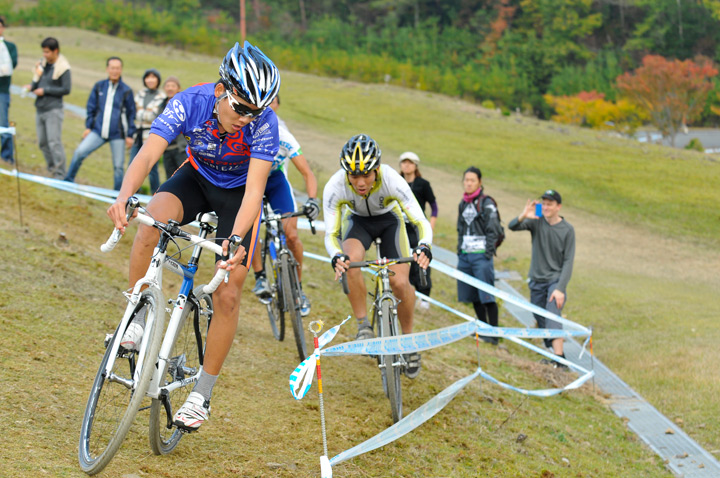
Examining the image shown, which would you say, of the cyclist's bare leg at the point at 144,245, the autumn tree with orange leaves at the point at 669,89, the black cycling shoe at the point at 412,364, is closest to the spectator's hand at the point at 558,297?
the black cycling shoe at the point at 412,364

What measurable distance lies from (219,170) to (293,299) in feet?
8.79

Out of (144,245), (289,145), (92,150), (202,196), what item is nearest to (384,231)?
(289,145)

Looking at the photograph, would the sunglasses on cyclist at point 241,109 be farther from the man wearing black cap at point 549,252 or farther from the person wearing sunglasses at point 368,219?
the man wearing black cap at point 549,252

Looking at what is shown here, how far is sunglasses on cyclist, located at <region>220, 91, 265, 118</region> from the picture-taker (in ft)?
15.9

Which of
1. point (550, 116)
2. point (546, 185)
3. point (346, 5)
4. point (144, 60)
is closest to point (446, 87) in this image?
point (550, 116)

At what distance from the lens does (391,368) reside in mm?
6418

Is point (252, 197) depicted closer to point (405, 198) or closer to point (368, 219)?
point (405, 198)

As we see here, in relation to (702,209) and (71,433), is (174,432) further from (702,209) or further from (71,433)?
(702,209)

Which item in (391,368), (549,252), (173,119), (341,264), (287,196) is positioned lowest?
(391,368)

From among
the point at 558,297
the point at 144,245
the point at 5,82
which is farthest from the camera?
the point at 5,82

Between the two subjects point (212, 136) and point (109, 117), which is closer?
point (212, 136)

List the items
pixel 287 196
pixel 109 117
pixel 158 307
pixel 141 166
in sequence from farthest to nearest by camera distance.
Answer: pixel 109 117
pixel 287 196
pixel 141 166
pixel 158 307

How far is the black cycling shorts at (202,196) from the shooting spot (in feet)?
17.2

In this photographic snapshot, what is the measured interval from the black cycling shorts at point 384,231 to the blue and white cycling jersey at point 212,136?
2338 millimetres
